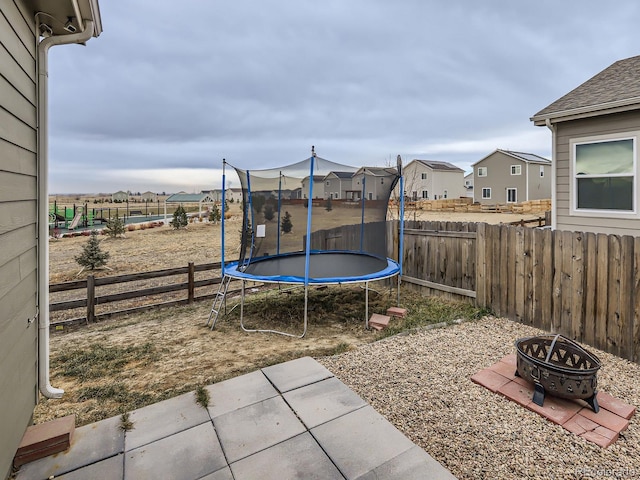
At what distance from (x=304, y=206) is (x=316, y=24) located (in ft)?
18.6

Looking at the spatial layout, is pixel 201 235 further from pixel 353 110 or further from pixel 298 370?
pixel 298 370

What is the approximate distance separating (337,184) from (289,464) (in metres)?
3.82

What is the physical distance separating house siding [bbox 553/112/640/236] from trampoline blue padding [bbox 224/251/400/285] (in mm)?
2846

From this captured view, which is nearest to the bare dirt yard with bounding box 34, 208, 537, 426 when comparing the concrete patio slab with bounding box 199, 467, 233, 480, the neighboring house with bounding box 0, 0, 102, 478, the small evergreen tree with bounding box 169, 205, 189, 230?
the neighboring house with bounding box 0, 0, 102, 478

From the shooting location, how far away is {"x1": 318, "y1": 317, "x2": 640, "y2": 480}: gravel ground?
5.74ft

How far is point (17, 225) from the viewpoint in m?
1.82

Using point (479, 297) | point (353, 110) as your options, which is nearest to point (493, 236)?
point (479, 297)

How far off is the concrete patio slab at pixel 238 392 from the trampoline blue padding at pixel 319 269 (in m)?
1.57

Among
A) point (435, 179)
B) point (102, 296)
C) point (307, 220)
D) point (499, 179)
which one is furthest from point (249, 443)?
point (435, 179)

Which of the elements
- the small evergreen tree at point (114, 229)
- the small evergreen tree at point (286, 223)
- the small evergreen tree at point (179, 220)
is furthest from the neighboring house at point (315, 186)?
the small evergreen tree at point (179, 220)

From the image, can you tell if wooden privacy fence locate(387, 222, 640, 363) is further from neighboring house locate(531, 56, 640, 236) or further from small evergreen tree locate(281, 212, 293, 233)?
small evergreen tree locate(281, 212, 293, 233)

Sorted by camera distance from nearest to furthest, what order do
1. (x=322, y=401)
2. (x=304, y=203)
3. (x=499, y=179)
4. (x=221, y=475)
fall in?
(x=221, y=475), (x=322, y=401), (x=304, y=203), (x=499, y=179)

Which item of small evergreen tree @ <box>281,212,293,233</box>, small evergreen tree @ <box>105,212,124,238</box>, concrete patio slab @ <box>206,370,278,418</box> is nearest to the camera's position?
concrete patio slab @ <box>206,370,278,418</box>

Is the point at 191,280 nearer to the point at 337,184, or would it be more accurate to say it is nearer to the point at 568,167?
the point at 337,184
